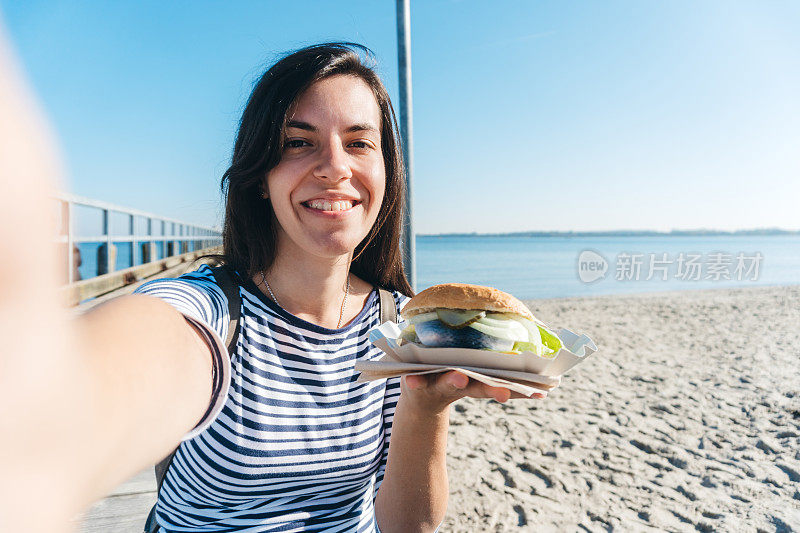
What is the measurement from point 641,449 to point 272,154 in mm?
5282

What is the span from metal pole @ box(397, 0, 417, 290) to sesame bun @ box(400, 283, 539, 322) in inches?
82.5

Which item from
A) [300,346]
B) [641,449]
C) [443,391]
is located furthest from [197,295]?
[641,449]

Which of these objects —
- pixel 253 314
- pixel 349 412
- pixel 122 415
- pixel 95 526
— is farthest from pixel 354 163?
pixel 95 526

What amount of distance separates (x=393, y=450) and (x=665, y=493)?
3771 mm

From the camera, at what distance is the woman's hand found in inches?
67.6

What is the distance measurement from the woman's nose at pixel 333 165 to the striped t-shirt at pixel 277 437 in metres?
0.57

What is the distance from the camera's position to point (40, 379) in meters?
0.48

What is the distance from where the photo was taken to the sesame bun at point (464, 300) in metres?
2.13

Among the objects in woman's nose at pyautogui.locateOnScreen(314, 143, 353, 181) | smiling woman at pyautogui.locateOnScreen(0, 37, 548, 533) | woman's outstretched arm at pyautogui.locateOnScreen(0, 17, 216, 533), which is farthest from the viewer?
woman's nose at pyautogui.locateOnScreen(314, 143, 353, 181)

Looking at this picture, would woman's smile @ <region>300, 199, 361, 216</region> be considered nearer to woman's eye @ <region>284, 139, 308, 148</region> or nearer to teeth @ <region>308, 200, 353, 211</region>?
teeth @ <region>308, 200, 353, 211</region>

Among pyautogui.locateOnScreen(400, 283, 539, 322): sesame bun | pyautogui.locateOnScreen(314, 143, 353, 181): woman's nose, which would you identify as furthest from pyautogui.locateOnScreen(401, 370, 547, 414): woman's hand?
pyautogui.locateOnScreen(314, 143, 353, 181): woman's nose

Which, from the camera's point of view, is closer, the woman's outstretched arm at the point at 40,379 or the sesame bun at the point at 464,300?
the woman's outstretched arm at the point at 40,379

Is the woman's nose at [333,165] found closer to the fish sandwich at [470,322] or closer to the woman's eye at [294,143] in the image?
the woman's eye at [294,143]

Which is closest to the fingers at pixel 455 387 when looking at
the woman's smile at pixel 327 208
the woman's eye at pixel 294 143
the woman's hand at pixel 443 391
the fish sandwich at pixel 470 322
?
the woman's hand at pixel 443 391
